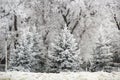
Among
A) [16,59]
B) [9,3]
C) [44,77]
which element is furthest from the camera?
[9,3]

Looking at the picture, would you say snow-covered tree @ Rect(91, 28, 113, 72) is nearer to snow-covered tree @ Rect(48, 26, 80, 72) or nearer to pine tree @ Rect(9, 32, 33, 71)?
snow-covered tree @ Rect(48, 26, 80, 72)

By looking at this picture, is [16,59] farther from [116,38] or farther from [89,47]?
[116,38]

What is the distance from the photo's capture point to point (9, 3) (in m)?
22.1

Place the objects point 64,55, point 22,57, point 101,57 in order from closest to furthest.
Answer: point 64,55 < point 101,57 < point 22,57

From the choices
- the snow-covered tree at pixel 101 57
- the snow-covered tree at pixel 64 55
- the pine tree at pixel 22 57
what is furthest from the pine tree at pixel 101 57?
the pine tree at pixel 22 57

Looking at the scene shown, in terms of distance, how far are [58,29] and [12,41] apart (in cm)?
538

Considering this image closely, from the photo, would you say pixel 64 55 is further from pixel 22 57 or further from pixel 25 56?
pixel 22 57

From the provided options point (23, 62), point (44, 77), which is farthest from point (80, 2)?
point (44, 77)

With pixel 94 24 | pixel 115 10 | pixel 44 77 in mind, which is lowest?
pixel 44 77

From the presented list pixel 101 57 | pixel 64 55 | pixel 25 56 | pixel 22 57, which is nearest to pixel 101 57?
pixel 101 57

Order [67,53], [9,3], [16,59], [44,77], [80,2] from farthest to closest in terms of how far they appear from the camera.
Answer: [80,2] → [9,3] → [16,59] → [67,53] → [44,77]

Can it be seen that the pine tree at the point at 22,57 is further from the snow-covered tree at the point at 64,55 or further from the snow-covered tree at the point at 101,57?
the snow-covered tree at the point at 101,57

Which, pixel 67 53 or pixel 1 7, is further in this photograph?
pixel 1 7

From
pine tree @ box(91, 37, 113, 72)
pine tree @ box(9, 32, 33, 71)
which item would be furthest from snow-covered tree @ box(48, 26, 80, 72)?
pine tree @ box(9, 32, 33, 71)
